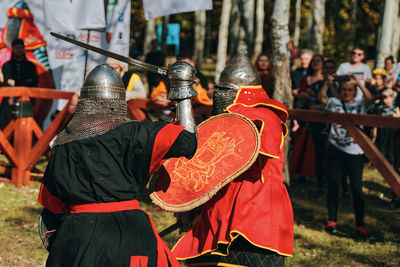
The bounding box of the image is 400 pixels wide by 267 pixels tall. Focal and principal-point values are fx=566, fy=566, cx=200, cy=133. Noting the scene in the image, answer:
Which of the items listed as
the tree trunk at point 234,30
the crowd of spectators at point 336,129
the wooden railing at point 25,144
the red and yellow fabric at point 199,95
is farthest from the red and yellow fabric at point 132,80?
the tree trunk at point 234,30

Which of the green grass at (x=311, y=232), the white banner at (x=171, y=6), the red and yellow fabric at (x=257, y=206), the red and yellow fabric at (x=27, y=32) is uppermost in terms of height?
the white banner at (x=171, y=6)

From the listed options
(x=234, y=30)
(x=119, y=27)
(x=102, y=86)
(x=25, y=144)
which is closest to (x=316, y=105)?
(x=119, y=27)

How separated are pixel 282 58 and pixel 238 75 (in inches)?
153

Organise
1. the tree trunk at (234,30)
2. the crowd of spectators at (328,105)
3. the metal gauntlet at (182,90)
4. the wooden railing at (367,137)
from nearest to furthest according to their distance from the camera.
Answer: the metal gauntlet at (182,90) → the wooden railing at (367,137) → the crowd of spectators at (328,105) → the tree trunk at (234,30)

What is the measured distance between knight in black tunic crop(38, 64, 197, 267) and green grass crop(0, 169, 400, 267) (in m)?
2.56

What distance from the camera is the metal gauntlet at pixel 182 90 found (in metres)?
3.08

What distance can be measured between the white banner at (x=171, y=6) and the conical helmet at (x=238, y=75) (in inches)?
96.4

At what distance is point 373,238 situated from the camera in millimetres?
6211

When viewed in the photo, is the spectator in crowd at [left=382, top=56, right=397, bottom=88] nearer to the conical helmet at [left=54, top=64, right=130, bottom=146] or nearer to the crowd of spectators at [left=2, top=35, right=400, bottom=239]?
the crowd of spectators at [left=2, top=35, right=400, bottom=239]

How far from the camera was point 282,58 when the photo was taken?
303 inches

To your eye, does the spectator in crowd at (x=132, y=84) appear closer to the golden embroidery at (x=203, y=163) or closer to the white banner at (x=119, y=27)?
the white banner at (x=119, y=27)

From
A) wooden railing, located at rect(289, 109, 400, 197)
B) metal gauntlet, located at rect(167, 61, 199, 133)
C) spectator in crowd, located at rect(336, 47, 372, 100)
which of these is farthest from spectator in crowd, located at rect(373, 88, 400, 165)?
metal gauntlet, located at rect(167, 61, 199, 133)

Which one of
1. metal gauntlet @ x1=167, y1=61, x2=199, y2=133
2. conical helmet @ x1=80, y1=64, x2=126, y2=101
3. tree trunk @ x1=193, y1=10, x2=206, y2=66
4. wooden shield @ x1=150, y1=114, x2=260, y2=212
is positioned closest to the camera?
conical helmet @ x1=80, y1=64, x2=126, y2=101

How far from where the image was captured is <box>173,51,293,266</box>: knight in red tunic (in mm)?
3480
